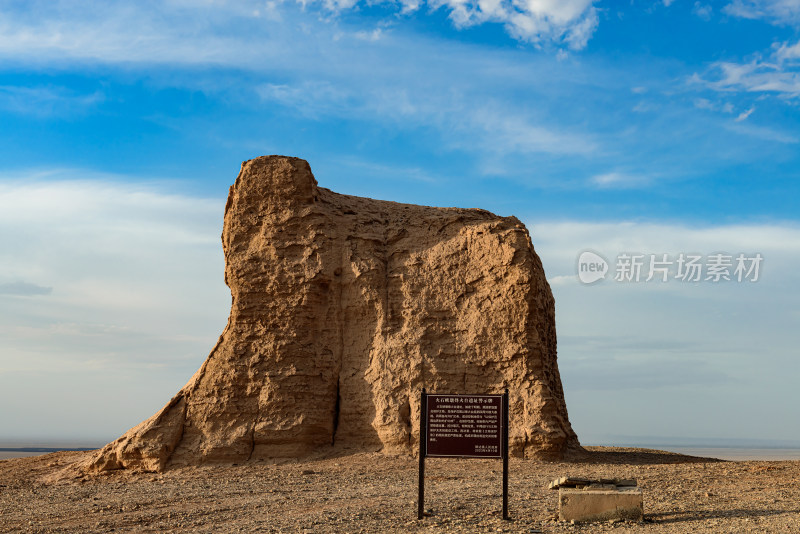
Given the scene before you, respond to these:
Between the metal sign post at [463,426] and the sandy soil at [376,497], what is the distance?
0.86m

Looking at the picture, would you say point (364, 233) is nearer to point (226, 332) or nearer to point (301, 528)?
point (226, 332)

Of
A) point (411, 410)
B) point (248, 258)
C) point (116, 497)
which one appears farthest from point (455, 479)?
point (248, 258)

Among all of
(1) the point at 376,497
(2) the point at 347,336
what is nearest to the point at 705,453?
(2) the point at 347,336

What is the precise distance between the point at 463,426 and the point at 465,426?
28mm

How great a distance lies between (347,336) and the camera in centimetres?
1803

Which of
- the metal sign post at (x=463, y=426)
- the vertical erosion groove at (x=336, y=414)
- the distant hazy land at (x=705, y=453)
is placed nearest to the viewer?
the metal sign post at (x=463, y=426)

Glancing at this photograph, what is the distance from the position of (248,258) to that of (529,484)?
8688 mm

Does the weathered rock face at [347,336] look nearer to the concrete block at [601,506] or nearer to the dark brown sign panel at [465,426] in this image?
the dark brown sign panel at [465,426]

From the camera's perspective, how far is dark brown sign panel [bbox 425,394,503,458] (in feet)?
34.2

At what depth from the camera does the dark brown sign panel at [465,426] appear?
10.4m

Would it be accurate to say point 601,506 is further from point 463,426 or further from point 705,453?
point 705,453

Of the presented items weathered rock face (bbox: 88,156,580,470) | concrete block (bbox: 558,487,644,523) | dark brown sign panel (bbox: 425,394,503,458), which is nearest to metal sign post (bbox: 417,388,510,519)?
dark brown sign panel (bbox: 425,394,503,458)

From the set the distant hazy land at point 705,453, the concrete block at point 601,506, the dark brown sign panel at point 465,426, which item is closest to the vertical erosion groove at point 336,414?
the dark brown sign panel at point 465,426

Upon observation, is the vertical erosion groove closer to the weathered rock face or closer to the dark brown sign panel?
the weathered rock face
